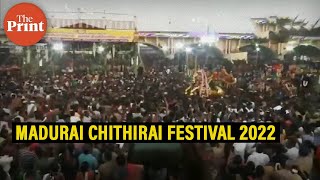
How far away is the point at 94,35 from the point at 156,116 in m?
0.95

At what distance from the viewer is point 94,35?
12.2 ft

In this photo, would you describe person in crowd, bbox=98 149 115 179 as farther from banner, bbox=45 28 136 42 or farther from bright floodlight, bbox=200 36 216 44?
bright floodlight, bbox=200 36 216 44

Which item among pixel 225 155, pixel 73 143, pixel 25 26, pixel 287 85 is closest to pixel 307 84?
pixel 287 85

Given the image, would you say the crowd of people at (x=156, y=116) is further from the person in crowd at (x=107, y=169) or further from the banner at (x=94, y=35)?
the banner at (x=94, y=35)

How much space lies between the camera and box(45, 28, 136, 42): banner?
143 inches

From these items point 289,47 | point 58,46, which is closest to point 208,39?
point 289,47

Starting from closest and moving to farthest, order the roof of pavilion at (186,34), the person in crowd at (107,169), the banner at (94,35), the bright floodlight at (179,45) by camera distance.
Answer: the person in crowd at (107,169)
the banner at (94,35)
the roof of pavilion at (186,34)
the bright floodlight at (179,45)

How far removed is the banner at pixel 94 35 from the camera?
3.63 metres

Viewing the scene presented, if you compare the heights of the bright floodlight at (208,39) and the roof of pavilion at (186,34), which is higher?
the roof of pavilion at (186,34)

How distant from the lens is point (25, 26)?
3.47 m

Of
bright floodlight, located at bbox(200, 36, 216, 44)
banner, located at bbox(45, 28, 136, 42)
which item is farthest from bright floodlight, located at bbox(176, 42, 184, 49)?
banner, located at bbox(45, 28, 136, 42)

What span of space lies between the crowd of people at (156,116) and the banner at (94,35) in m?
0.38

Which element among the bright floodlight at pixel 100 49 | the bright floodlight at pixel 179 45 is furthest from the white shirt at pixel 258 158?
the bright floodlight at pixel 100 49

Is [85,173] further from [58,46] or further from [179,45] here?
[179,45]
